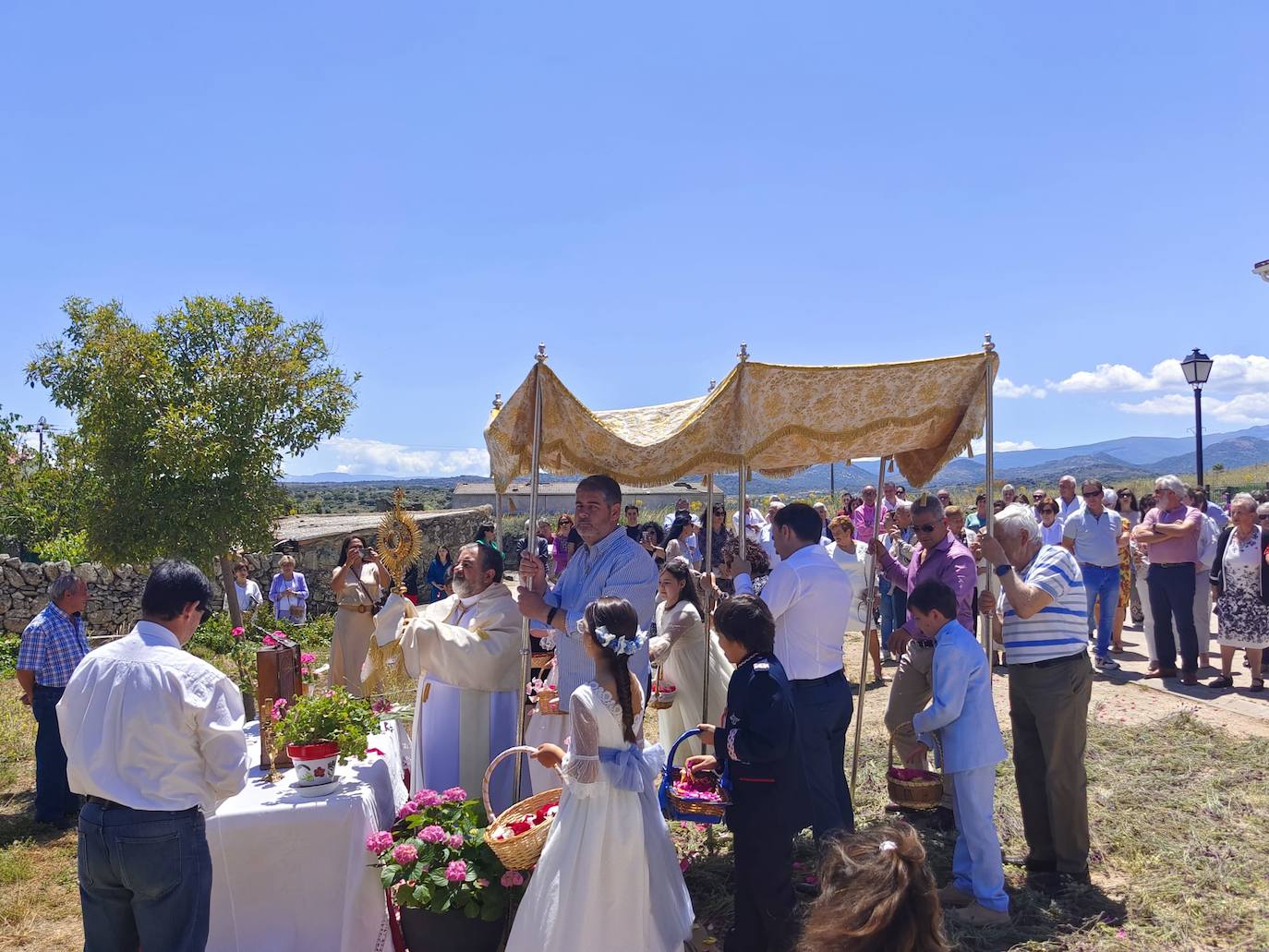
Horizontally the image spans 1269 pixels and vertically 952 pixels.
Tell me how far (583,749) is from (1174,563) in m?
8.34

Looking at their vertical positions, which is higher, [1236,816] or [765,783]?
[765,783]

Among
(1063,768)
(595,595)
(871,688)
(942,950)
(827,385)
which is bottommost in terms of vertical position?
(871,688)

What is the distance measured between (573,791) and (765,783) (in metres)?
0.82

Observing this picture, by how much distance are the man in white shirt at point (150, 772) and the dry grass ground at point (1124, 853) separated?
2162 mm

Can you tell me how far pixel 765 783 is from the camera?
3.84 m

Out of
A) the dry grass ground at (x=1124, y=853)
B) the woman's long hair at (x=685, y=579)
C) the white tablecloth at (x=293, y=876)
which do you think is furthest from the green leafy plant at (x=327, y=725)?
the woman's long hair at (x=685, y=579)

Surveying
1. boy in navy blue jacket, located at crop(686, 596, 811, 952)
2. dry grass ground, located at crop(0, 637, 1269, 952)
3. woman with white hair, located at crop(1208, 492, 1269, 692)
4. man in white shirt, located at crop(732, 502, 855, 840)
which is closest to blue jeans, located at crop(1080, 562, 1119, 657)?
woman with white hair, located at crop(1208, 492, 1269, 692)

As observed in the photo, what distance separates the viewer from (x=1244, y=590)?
9.02 metres

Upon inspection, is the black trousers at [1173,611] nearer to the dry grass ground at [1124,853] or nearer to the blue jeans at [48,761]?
the dry grass ground at [1124,853]

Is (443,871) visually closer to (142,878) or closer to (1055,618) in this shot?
(142,878)

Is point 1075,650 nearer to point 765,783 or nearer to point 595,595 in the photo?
point 765,783

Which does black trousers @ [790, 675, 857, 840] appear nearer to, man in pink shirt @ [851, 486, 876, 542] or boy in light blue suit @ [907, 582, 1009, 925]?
boy in light blue suit @ [907, 582, 1009, 925]

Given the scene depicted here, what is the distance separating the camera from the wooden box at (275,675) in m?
4.63

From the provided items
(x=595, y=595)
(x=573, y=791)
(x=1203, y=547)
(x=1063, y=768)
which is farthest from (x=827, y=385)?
(x=1203, y=547)
